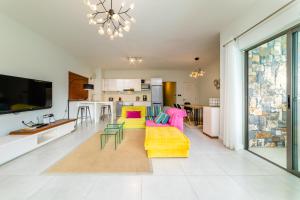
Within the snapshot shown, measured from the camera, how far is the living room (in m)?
2.00

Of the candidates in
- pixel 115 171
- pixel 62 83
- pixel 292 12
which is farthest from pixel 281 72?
pixel 62 83

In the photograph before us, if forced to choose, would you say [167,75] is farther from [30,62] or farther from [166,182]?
[166,182]

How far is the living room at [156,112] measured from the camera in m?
2.00

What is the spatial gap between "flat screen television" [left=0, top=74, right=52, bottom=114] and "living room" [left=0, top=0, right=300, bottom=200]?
23 millimetres

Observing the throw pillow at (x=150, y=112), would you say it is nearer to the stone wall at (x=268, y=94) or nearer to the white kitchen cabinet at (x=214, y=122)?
the white kitchen cabinet at (x=214, y=122)

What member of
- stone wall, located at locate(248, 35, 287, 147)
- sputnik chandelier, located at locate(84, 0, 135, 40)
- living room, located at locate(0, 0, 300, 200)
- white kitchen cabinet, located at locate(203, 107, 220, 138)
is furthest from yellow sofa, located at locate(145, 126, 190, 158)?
sputnik chandelier, located at locate(84, 0, 135, 40)

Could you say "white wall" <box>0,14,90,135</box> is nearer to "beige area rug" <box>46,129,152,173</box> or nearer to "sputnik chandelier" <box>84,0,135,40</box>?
"beige area rug" <box>46,129,152,173</box>

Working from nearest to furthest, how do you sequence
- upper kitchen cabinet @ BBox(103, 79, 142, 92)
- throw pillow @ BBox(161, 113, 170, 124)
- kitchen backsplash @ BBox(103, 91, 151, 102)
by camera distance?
throw pillow @ BBox(161, 113, 170, 124), upper kitchen cabinet @ BBox(103, 79, 142, 92), kitchen backsplash @ BBox(103, 91, 151, 102)

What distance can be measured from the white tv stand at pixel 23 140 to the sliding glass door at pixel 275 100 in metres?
4.55

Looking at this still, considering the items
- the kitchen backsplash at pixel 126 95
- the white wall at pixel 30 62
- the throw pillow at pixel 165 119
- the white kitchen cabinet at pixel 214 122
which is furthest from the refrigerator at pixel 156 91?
the white kitchen cabinet at pixel 214 122

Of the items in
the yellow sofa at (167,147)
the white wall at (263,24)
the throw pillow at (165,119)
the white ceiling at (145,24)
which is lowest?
the yellow sofa at (167,147)

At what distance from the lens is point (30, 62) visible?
383 centimetres

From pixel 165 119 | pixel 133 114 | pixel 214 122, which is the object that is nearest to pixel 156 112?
pixel 133 114

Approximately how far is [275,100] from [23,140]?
480cm
